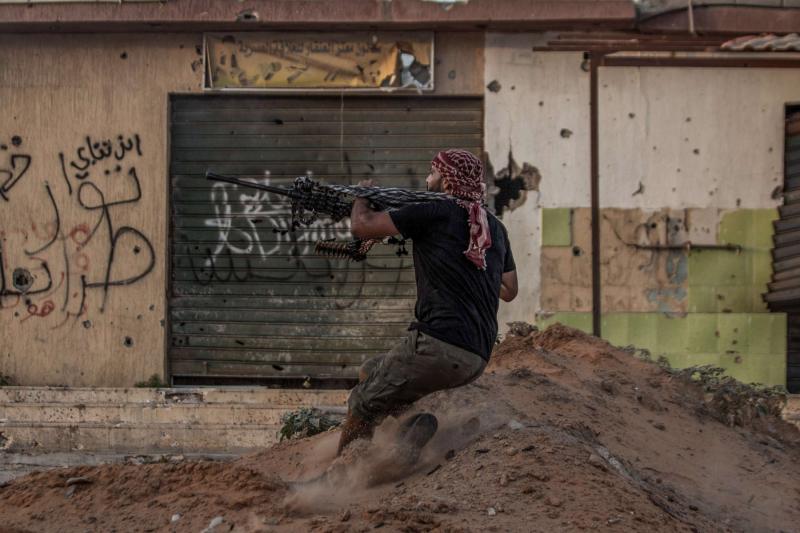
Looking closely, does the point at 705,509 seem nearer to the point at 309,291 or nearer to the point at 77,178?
the point at 309,291

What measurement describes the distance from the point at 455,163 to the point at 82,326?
8.32m

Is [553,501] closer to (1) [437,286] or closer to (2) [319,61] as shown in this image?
(1) [437,286]

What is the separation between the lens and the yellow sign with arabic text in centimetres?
1220

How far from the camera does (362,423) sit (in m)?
5.45

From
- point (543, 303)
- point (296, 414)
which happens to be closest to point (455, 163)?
point (296, 414)

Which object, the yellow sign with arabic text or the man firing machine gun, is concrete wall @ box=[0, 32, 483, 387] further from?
the man firing machine gun

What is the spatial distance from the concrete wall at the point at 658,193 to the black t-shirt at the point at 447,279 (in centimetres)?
715

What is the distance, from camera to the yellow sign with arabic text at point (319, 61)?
1220 centimetres

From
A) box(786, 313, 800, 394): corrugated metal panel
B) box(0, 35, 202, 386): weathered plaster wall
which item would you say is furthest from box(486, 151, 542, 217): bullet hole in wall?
box(0, 35, 202, 386): weathered plaster wall

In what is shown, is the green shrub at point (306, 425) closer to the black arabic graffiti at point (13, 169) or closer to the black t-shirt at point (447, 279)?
the black t-shirt at point (447, 279)

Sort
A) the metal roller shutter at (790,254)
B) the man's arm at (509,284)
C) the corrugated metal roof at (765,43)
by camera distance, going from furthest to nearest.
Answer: the metal roller shutter at (790,254) < the corrugated metal roof at (765,43) < the man's arm at (509,284)

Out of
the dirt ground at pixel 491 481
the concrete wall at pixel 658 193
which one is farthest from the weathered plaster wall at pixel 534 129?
the dirt ground at pixel 491 481

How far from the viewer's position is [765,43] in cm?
1114

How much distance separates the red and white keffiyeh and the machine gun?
73mm
